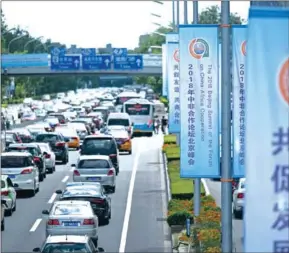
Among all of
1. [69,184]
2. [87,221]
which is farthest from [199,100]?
[69,184]

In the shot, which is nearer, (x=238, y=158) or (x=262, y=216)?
(x=262, y=216)

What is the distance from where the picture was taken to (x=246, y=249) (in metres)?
9.04

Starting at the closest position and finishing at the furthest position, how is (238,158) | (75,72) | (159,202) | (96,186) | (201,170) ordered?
(238,158) < (201,170) < (96,186) < (159,202) < (75,72)

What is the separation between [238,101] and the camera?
54.5ft

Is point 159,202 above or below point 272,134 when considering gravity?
below

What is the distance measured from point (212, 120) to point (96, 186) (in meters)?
12.9

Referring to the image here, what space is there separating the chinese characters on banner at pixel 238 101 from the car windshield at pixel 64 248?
4698 mm

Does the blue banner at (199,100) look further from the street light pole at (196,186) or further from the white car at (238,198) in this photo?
the white car at (238,198)

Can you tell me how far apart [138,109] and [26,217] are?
43.6 metres

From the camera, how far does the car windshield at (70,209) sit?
2581 centimetres

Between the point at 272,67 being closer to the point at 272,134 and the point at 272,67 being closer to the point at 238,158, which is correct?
the point at 272,134

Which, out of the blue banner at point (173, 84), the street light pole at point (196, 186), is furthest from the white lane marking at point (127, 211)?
the blue banner at point (173, 84)

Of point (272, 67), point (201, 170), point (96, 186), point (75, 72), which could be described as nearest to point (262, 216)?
point (272, 67)

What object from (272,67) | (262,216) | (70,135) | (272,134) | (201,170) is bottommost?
(70,135)
